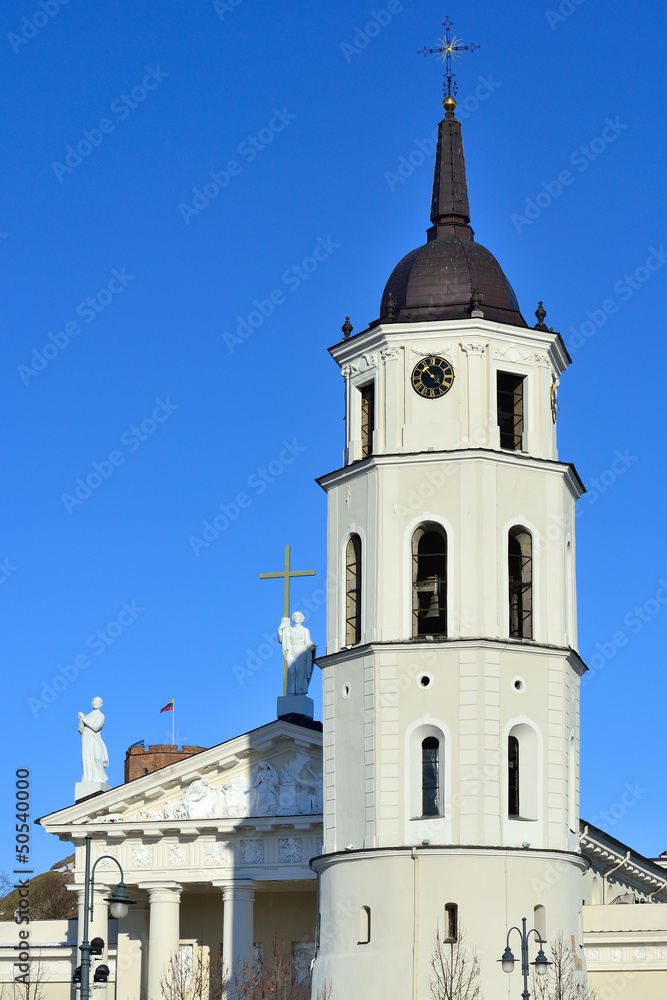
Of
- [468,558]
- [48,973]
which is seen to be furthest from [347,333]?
[48,973]

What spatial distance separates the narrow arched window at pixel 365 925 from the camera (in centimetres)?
4338

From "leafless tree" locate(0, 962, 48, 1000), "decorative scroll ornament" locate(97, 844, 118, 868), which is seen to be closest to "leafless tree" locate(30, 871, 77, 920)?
"leafless tree" locate(0, 962, 48, 1000)

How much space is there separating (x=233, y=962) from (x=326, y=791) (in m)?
9.26

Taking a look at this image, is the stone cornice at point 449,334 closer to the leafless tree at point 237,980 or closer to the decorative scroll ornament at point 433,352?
the decorative scroll ornament at point 433,352

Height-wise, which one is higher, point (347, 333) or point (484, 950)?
point (347, 333)

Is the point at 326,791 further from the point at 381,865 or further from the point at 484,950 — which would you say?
the point at 484,950

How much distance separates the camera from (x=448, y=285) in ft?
156

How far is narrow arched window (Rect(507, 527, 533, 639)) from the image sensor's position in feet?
150

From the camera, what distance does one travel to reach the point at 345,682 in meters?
45.9

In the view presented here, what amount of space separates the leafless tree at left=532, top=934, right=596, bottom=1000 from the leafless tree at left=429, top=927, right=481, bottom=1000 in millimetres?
1457

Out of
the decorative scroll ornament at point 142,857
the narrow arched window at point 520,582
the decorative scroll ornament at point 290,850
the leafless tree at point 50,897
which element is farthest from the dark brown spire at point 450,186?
the leafless tree at point 50,897

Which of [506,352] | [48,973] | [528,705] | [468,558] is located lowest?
[48,973]

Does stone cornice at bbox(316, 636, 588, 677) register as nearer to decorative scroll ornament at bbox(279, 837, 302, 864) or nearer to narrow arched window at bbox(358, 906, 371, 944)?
narrow arched window at bbox(358, 906, 371, 944)

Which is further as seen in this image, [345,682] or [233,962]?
[233,962]
